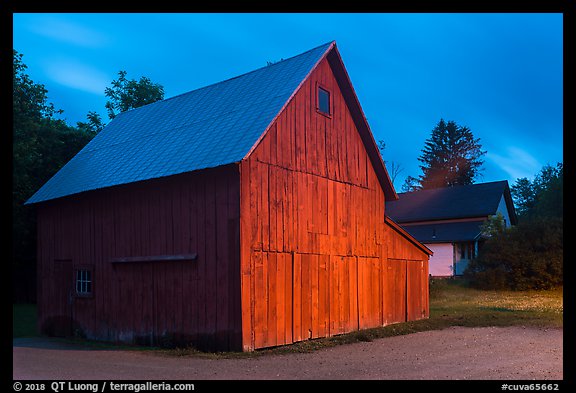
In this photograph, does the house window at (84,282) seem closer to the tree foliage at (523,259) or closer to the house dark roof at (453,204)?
the tree foliage at (523,259)

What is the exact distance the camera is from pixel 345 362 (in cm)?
1268

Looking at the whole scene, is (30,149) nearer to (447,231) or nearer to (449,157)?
(447,231)

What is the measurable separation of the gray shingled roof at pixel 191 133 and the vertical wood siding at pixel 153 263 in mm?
458

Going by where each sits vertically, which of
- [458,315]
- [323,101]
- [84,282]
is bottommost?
[458,315]

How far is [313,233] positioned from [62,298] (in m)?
9.31

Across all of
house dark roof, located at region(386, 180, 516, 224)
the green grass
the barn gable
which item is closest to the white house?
house dark roof, located at region(386, 180, 516, 224)

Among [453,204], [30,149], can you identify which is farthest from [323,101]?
[453,204]

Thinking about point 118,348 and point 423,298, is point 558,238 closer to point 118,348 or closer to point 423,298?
point 423,298

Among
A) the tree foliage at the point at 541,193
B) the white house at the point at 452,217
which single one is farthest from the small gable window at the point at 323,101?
the tree foliage at the point at 541,193

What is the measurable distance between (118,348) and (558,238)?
1201 inches

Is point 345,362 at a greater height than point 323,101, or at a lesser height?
lesser
